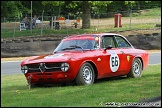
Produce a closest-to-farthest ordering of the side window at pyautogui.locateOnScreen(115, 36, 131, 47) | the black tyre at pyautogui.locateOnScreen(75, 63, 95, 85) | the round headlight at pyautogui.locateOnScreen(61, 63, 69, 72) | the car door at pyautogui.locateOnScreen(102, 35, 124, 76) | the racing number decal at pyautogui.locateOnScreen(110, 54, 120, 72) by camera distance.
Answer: the round headlight at pyautogui.locateOnScreen(61, 63, 69, 72) → the black tyre at pyautogui.locateOnScreen(75, 63, 95, 85) → the car door at pyautogui.locateOnScreen(102, 35, 124, 76) → the racing number decal at pyautogui.locateOnScreen(110, 54, 120, 72) → the side window at pyautogui.locateOnScreen(115, 36, 131, 47)

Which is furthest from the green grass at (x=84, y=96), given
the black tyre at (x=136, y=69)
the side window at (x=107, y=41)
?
the black tyre at (x=136, y=69)

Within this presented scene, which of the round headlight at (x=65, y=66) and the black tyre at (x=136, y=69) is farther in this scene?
the black tyre at (x=136, y=69)

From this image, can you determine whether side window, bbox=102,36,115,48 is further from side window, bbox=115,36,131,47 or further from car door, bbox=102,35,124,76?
side window, bbox=115,36,131,47

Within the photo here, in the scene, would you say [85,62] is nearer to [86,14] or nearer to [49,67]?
[49,67]

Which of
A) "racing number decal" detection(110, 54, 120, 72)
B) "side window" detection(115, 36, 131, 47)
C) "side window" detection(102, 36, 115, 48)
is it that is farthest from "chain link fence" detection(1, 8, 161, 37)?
"racing number decal" detection(110, 54, 120, 72)

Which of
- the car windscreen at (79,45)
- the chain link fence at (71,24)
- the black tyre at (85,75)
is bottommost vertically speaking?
the black tyre at (85,75)

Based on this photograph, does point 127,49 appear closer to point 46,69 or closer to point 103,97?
point 46,69

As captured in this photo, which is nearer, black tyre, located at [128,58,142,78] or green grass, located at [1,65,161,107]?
green grass, located at [1,65,161,107]

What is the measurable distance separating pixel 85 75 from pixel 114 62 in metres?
1.15

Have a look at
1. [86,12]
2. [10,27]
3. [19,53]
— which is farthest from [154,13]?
[19,53]

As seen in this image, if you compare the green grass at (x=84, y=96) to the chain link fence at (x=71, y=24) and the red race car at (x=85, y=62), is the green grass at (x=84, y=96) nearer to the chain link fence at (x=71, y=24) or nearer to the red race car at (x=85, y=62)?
the red race car at (x=85, y=62)

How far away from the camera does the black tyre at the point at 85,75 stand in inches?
402

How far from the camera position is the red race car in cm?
1010

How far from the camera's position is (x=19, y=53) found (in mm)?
25078
